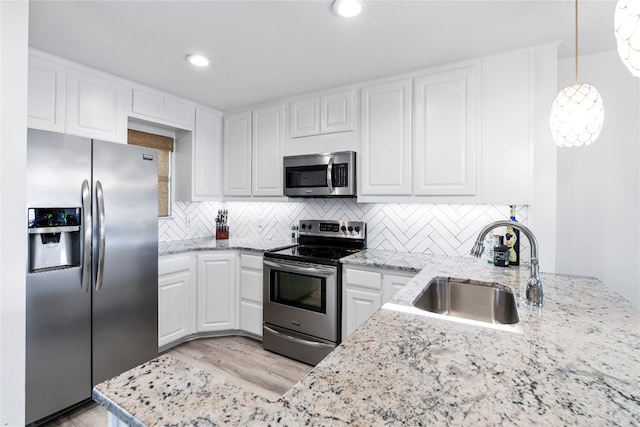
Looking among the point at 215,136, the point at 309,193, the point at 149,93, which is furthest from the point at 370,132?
the point at 149,93

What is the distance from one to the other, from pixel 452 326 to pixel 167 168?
3269mm

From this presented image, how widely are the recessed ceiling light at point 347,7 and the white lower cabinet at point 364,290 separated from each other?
5.44ft

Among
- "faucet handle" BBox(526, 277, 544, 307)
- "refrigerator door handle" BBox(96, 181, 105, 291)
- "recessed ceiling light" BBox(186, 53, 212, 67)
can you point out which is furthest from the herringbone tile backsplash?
"recessed ceiling light" BBox(186, 53, 212, 67)

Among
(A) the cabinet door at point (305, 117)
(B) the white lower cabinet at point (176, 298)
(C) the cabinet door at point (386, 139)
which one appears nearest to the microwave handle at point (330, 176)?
(C) the cabinet door at point (386, 139)

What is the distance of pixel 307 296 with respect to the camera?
8.32 feet

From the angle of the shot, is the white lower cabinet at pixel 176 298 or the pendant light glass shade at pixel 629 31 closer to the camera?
the pendant light glass shade at pixel 629 31

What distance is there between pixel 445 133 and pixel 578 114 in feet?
3.57

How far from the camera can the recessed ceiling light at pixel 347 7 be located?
1.56m

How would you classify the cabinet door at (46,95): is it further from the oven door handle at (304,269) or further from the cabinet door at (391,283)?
the cabinet door at (391,283)

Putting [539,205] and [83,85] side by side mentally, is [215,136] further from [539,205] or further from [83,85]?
[539,205]

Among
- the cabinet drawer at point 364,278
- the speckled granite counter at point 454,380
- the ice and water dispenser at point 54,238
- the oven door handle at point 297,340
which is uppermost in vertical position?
the ice and water dispenser at point 54,238

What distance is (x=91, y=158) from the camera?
197 centimetres

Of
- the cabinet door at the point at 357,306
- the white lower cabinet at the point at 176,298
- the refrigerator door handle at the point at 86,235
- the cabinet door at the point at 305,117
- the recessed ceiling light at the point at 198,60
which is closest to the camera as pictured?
the refrigerator door handle at the point at 86,235

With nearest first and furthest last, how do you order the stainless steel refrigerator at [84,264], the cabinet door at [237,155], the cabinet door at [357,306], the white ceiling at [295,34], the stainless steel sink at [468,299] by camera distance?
the stainless steel sink at [468,299], the white ceiling at [295,34], the stainless steel refrigerator at [84,264], the cabinet door at [357,306], the cabinet door at [237,155]
